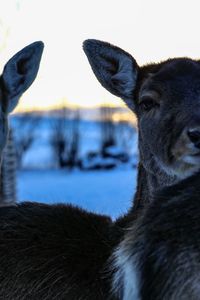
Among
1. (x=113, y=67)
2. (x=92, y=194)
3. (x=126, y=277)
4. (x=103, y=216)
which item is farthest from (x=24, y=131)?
(x=126, y=277)

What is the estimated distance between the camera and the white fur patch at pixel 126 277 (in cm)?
266

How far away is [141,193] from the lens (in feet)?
16.7

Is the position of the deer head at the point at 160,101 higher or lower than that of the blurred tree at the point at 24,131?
higher

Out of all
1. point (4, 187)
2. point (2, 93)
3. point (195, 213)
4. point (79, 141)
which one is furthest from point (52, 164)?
point (195, 213)

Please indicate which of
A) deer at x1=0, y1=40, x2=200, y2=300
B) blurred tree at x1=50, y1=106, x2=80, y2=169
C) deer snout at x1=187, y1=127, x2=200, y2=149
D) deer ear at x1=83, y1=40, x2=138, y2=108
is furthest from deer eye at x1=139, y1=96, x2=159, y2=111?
blurred tree at x1=50, y1=106, x2=80, y2=169

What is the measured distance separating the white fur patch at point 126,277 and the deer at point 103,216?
58 mm

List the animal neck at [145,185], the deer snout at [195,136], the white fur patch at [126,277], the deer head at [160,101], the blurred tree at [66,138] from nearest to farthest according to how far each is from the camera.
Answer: the white fur patch at [126,277]
the deer snout at [195,136]
the deer head at [160,101]
the animal neck at [145,185]
the blurred tree at [66,138]

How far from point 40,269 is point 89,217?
2.01 ft

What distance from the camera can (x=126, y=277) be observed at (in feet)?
9.02

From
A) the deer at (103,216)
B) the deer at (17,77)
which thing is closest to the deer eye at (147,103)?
the deer at (103,216)

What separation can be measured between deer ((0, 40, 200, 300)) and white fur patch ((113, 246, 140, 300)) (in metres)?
0.06

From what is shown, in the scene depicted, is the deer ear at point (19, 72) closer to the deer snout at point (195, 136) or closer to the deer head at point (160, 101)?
the deer head at point (160, 101)

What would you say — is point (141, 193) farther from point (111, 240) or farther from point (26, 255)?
point (26, 255)

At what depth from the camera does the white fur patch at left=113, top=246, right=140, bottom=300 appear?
2.66m
